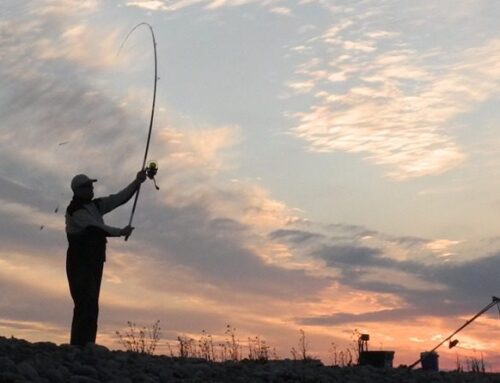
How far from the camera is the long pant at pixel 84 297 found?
483 inches

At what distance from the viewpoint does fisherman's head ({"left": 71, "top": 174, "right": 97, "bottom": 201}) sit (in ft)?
40.7

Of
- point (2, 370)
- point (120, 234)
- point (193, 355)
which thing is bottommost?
point (2, 370)

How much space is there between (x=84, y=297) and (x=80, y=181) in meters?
1.49

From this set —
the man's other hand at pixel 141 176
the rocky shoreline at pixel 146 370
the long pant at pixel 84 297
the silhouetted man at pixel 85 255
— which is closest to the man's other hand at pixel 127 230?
the silhouetted man at pixel 85 255

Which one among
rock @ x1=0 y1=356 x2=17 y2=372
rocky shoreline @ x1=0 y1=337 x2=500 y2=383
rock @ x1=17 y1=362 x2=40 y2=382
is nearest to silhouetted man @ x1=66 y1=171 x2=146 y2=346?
rocky shoreline @ x1=0 y1=337 x2=500 y2=383

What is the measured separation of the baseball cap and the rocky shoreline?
6.72ft

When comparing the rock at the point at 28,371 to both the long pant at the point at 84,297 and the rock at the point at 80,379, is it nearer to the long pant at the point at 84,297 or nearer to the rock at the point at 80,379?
the rock at the point at 80,379

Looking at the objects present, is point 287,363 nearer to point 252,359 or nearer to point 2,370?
point 252,359

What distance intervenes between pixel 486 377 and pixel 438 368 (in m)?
1.09

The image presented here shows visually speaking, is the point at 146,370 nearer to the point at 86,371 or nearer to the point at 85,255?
the point at 86,371

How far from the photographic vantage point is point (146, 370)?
1086 cm

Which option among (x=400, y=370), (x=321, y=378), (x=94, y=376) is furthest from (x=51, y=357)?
(x=400, y=370)

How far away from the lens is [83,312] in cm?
1224

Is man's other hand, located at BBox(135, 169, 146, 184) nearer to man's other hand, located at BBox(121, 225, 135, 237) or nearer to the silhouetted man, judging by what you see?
the silhouetted man
